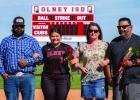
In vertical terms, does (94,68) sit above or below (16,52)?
below

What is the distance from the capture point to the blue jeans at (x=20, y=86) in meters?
10.2

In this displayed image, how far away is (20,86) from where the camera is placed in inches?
403

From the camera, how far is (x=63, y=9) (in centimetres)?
3478

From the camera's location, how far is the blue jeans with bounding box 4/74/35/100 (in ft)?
33.4

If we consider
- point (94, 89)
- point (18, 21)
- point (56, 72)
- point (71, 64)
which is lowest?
point (94, 89)

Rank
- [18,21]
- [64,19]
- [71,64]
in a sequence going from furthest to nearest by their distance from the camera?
[64,19], [18,21], [71,64]

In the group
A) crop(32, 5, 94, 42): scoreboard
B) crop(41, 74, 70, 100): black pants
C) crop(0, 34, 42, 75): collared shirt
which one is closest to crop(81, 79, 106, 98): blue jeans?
crop(41, 74, 70, 100): black pants

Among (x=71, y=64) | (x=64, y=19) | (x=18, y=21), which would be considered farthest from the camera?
(x=64, y=19)

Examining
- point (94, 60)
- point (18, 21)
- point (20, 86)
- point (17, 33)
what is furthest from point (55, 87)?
point (18, 21)

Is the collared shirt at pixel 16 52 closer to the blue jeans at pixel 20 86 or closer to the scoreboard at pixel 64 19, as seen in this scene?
the blue jeans at pixel 20 86

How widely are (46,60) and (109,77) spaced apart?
125 centimetres

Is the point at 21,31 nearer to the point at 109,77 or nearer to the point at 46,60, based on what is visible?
the point at 46,60

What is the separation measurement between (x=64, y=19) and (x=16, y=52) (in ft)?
76.9

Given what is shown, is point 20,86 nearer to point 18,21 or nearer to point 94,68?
point 18,21
